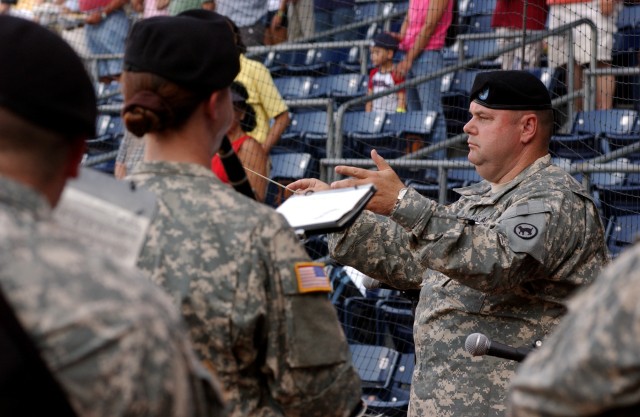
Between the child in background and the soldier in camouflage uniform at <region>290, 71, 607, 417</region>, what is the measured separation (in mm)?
4106

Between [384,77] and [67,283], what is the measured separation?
7567mm

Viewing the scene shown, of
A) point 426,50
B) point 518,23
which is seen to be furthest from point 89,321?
point 426,50

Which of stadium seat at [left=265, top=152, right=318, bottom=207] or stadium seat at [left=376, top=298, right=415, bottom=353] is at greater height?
stadium seat at [left=265, top=152, right=318, bottom=207]

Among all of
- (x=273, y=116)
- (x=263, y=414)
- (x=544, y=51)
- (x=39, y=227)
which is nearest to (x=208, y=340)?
(x=263, y=414)

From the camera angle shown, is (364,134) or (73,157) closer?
(73,157)

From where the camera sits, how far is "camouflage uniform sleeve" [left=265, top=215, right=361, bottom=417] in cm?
232

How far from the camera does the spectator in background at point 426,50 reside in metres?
8.40

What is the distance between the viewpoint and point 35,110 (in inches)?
63.5

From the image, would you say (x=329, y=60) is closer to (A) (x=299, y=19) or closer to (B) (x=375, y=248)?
(A) (x=299, y=19)

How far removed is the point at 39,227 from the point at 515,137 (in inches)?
120

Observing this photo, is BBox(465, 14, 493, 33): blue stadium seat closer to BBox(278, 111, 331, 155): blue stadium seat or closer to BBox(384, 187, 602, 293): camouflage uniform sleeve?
BBox(278, 111, 331, 155): blue stadium seat

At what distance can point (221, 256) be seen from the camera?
2.30 m

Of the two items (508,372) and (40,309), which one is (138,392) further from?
(508,372)

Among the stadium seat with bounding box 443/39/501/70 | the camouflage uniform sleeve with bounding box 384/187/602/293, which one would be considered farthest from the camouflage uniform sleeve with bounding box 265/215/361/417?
the stadium seat with bounding box 443/39/501/70
